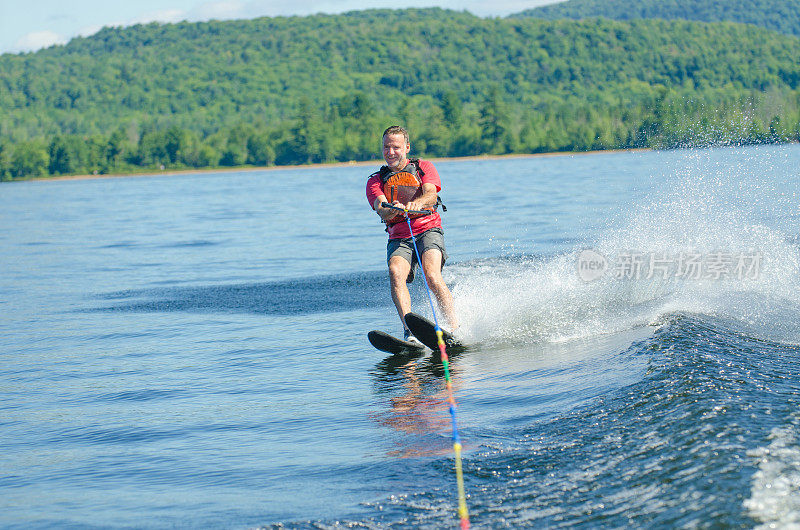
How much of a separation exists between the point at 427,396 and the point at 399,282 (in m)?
1.54

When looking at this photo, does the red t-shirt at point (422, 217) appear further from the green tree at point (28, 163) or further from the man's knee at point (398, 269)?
the green tree at point (28, 163)

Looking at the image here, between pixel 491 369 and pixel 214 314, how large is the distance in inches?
188

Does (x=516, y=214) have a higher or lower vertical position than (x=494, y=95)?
lower

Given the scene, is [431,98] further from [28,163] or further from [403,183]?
[403,183]

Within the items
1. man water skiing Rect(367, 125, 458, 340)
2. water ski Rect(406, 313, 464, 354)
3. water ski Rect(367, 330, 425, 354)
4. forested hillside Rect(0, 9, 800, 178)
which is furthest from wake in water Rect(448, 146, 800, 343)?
forested hillside Rect(0, 9, 800, 178)

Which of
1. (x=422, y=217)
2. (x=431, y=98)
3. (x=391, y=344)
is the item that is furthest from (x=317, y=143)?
(x=391, y=344)

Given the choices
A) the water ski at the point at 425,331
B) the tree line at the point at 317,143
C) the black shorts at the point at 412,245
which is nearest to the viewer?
the water ski at the point at 425,331

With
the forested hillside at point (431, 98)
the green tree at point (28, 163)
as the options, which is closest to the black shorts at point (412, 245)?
the forested hillside at point (431, 98)

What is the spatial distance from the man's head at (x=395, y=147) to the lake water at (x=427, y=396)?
63.7 inches

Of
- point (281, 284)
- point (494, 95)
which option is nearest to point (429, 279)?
point (281, 284)

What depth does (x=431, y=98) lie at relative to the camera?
169375 millimetres

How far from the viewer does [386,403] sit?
5.90m

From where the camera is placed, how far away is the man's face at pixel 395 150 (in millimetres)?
7223

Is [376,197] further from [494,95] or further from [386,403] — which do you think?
[494,95]
